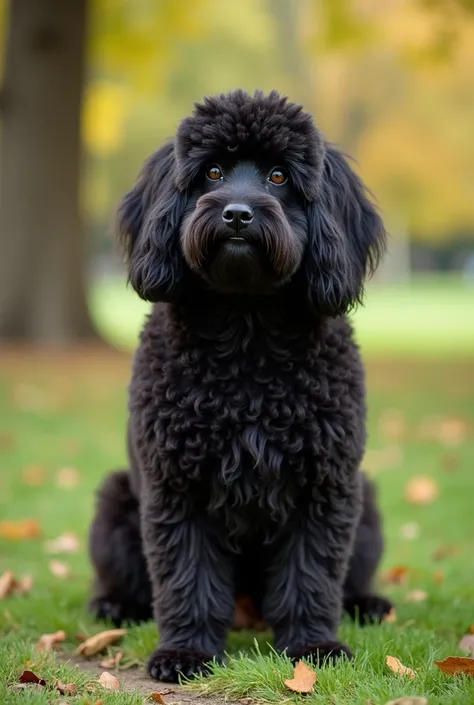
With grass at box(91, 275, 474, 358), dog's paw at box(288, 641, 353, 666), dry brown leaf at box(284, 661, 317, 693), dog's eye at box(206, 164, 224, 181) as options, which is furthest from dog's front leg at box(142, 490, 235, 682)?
grass at box(91, 275, 474, 358)

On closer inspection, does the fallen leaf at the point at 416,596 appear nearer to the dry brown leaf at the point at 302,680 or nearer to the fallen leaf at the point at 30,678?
the dry brown leaf at the point at 302,680

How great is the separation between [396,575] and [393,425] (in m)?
4.01

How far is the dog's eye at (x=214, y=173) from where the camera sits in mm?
3693

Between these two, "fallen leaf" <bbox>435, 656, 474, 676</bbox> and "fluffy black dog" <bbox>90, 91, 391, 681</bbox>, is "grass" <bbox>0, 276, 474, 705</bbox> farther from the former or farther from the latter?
"fluffy black dog" <bbox>90, 91, 391, 681</bbox>

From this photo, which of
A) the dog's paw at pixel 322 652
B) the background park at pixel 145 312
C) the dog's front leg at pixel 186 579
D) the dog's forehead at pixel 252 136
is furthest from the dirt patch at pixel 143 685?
the dog's forehead at pixel 252 136

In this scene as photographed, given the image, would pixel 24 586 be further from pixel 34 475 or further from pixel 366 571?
pixel 34 475

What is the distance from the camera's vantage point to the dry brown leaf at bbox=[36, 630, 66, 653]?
392cm

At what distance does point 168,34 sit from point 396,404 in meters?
8.55

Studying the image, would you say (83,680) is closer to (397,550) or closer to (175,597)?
(175,597)

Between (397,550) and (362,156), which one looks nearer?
(397,550)

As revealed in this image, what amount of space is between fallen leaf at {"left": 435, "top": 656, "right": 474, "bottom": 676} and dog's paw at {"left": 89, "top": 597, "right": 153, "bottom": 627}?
59.6 inches

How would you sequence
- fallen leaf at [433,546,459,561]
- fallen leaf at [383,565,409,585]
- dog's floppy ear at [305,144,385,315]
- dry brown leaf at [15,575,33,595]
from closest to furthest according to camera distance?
dog's floppy ear at [305,144,385,315], dry brown leaf at [15,575,33,595], fallen leaf at [383,565,409,585], fallen leaf at [433,546,459,561]

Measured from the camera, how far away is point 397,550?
602 cm

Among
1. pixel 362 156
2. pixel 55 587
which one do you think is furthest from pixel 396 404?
pixel 362 156
